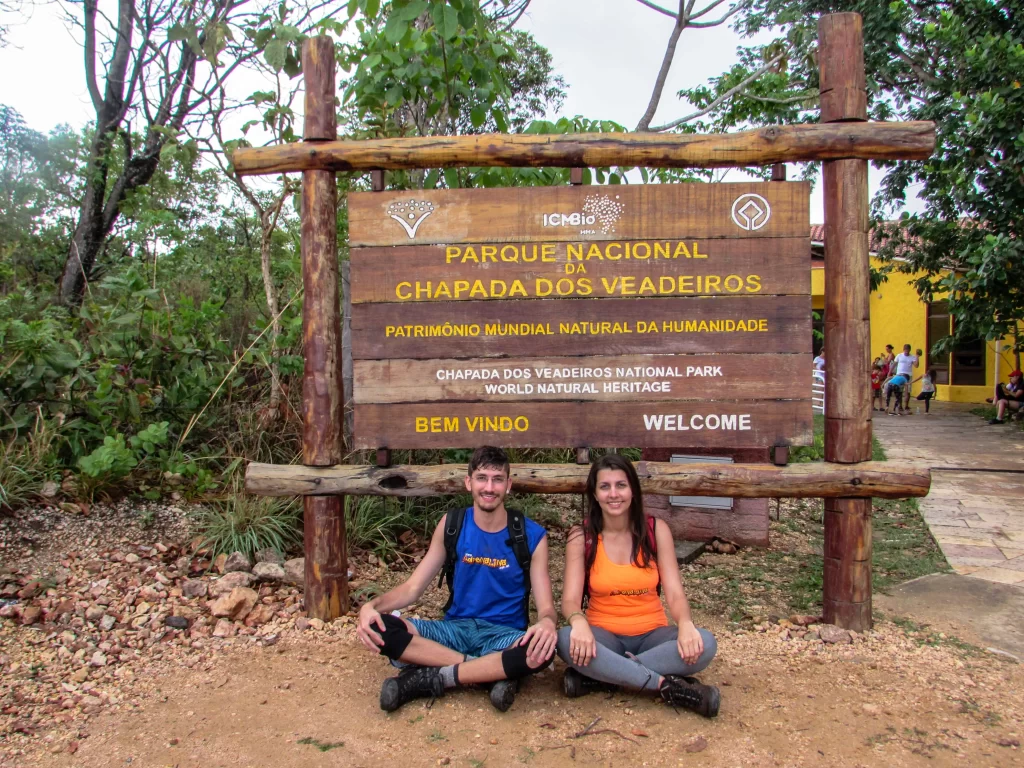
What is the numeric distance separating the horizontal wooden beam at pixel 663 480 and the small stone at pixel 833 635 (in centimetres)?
65

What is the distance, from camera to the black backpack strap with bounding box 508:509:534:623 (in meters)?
3.27

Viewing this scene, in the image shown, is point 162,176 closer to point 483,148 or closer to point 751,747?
point 483,148

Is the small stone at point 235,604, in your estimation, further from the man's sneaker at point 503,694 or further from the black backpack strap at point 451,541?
the man's sneaker at point 503,694

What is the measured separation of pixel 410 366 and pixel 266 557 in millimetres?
1588

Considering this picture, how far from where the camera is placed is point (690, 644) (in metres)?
2.88

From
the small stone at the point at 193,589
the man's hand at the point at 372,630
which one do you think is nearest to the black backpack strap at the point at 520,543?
the man's hand at the point at 372,630

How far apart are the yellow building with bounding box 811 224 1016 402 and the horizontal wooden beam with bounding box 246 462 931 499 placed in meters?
14.0

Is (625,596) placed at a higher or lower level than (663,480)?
lower

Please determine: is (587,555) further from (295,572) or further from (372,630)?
(295,572)

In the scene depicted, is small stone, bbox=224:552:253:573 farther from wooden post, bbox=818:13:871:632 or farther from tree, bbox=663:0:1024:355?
tree, bbox=663:0:1024:355

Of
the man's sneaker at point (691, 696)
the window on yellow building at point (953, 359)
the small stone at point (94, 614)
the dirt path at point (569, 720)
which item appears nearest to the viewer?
the dirt path at point (569, 720)

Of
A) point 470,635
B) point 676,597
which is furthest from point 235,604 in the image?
point 676,597

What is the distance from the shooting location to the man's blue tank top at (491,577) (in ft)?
10.8

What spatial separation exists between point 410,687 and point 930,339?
61.4 feet
